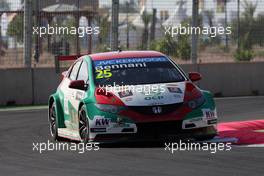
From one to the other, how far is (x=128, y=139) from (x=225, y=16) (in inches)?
503

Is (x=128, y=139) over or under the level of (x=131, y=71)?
under

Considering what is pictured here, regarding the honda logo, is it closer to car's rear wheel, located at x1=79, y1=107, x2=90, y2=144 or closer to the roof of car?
car's rear wheel, located at x1=79, y1=107, x2=90, y2=144

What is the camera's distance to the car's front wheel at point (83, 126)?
38.3 ft

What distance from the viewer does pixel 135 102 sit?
11375 mm

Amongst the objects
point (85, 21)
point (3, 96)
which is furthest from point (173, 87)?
point (85, 21)

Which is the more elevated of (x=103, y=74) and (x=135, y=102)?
(x=103, y=74)

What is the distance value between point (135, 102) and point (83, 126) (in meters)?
0.99

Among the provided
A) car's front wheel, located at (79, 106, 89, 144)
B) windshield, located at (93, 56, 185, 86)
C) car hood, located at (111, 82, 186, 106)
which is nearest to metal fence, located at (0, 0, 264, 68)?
windshield, located at (93, 56, 185, 86)

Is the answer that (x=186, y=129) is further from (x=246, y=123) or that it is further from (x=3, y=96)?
(x=3, y=96)

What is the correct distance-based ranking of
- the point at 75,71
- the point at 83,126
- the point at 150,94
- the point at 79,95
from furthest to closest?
the point at 75,71 < the point at 79,95 < the point at 83,126 < the point at 150,94

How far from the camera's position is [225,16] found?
2361cm

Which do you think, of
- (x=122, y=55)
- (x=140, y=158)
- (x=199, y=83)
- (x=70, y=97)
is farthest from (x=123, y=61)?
(x=199, y=83)

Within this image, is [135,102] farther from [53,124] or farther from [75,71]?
[53,124]

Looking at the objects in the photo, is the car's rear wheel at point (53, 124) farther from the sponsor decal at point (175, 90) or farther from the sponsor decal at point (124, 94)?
the sponsor decal at point (175, 90)
